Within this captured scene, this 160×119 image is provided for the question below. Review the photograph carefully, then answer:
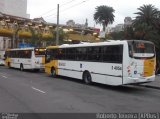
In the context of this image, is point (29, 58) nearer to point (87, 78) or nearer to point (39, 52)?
point (39, 52)

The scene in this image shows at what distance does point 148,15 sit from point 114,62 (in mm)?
36946

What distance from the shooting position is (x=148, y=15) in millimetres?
55219

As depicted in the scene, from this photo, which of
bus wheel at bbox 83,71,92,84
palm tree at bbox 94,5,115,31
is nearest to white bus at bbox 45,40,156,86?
bus wheel at bbox 83,71,92,84

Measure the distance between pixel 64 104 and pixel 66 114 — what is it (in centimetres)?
233

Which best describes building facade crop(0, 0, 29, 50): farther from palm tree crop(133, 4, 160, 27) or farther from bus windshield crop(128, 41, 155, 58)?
bus windshield crop(128, 41, 155, 58)

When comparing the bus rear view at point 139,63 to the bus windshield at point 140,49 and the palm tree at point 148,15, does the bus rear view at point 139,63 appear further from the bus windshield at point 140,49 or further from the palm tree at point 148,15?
the palm tree at point 148,15

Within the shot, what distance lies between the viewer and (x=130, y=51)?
1891 cm

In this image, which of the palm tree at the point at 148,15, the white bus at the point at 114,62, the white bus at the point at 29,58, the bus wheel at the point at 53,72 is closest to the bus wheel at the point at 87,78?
the white bus at the point at 114,62

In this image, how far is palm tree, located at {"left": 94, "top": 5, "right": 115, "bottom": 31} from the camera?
90438 millimetres

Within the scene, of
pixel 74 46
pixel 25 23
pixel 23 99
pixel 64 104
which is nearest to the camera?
pixel 64 104

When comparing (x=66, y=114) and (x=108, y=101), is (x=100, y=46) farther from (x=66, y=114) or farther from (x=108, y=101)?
(x=66, y=114)

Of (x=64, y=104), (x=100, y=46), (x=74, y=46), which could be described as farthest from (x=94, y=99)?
(x=74, y=46)

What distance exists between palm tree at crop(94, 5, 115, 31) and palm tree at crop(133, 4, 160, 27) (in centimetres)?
3403

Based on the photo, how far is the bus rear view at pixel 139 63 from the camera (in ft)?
62.0
